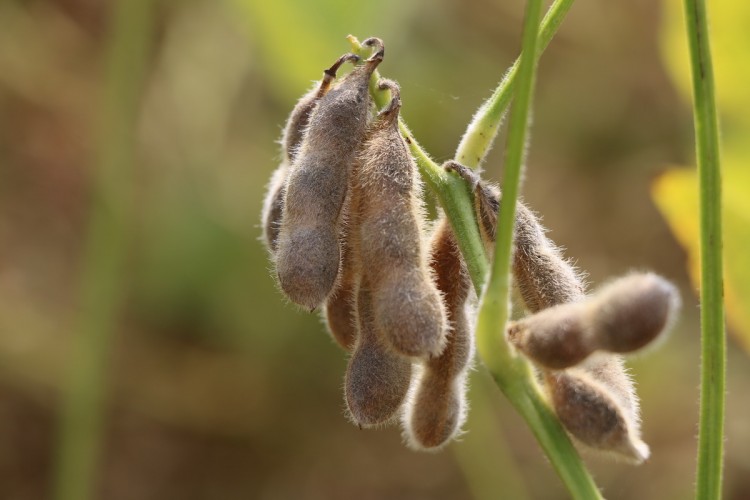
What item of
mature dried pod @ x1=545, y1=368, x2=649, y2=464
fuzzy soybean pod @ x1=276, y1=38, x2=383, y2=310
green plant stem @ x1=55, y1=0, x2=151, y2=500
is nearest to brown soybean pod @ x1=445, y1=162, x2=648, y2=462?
mature dried pod @ x1=545, y1=368, x2=649, y2=464

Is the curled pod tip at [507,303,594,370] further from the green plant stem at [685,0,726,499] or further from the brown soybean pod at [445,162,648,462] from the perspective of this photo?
the green plant stem at [685,0,726,499]

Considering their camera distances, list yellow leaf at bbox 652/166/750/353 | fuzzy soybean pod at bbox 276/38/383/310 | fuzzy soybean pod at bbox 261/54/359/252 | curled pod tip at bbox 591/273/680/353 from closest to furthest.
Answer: curled pod tip at bbox 591/273/680/353 < fuzzy soybean pod at bbox 276/38/383/310 < fuzzy soybean pod at bbox 261/54/359/252 < yellow leaf at bbox 652/166/750/353

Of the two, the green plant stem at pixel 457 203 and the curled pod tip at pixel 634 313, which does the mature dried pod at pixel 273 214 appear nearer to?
the green plant stem at pixel 457 203

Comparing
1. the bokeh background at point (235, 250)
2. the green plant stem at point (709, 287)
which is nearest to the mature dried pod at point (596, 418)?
the green plant stem at point (709, 287)

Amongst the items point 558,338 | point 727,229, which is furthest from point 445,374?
point 727,229

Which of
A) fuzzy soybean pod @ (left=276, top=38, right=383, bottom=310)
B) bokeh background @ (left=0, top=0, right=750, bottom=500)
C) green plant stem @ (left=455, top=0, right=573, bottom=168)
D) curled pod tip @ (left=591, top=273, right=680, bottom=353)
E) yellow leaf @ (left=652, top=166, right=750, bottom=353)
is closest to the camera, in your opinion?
curled pod tip @ (left=591, top=273, right=680, bottom=353)
